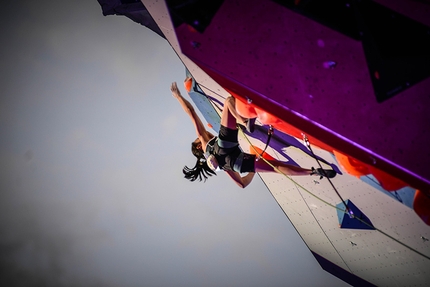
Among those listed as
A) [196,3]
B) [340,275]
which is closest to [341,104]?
[196,3]

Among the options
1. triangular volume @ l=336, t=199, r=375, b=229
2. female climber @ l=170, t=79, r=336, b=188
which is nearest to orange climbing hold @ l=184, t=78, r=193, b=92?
female climber @ l=170, t=79, r=336, b=188

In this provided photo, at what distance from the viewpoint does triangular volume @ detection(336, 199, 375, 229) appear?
2.33 meters

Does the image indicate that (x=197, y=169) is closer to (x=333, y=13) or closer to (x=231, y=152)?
(x=231, y=152)

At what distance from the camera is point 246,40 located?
1.50m

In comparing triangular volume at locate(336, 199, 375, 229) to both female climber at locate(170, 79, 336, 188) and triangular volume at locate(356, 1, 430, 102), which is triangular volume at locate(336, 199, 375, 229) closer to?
female climber at locate(170, 79, 336, 188)

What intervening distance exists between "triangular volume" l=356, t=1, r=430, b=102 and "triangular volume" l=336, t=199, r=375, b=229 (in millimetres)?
1243

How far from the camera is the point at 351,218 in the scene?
8.03 ft

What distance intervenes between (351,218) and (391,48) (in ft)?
5.33

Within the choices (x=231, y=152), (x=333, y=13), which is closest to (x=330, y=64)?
(x=333, y=13)

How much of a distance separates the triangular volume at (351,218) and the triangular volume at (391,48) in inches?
49.0

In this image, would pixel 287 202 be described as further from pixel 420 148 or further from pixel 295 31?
pixel 295 31

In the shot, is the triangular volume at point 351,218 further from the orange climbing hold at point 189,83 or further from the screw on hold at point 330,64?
the orange climbing hold at point 189,83

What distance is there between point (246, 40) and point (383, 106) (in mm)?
828

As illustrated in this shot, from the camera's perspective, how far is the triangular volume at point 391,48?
4.60 ft
